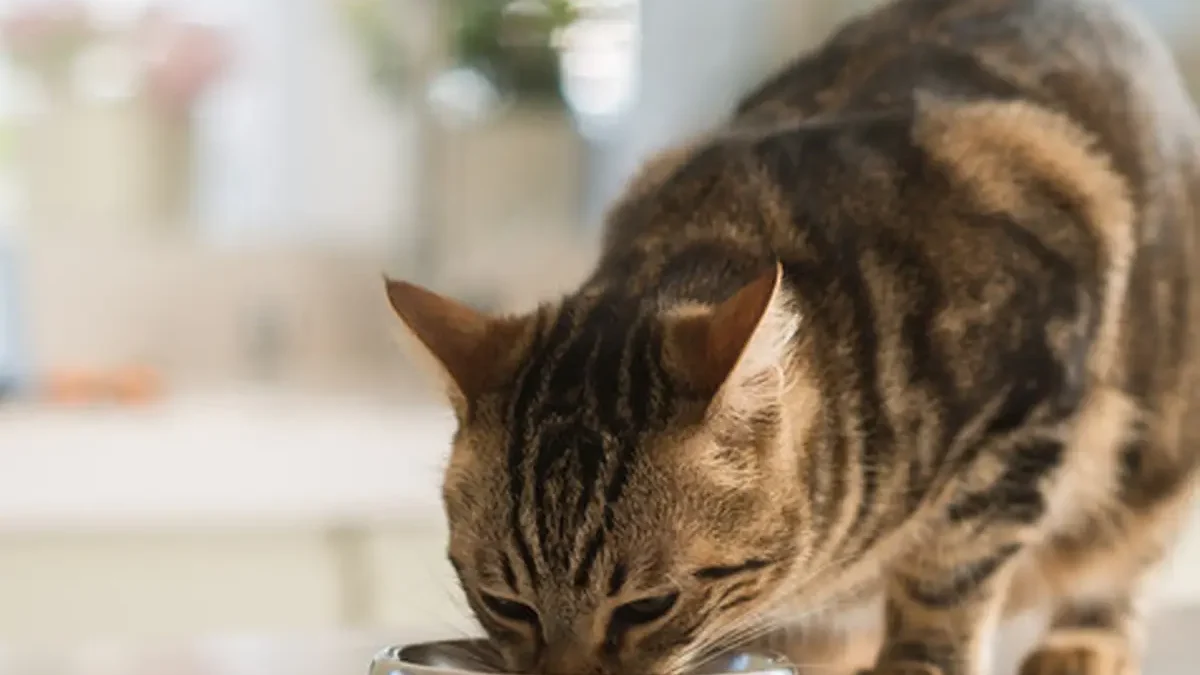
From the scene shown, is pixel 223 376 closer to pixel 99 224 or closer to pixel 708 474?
pixel 99 224

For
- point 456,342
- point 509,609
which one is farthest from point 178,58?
point 509,609

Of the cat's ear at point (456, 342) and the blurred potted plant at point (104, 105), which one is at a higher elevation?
the blurred potted plant at point (104, 105)

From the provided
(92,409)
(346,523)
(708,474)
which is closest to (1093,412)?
(708,474)

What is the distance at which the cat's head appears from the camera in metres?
0.85

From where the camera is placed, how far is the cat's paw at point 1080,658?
1180 mm

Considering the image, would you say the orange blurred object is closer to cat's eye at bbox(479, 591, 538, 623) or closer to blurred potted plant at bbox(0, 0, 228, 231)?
blurred potted plant at bbox(0, 0, 228, 231)

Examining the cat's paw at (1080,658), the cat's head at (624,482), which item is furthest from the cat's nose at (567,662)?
the cat's paw at (1080,658)

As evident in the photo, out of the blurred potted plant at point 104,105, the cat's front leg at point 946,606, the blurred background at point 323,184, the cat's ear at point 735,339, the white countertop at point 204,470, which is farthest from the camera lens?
the blurred potted plant at point 104,105

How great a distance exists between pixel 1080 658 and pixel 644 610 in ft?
1.52

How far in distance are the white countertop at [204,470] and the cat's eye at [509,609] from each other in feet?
3.84

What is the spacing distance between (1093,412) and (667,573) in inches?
16.4

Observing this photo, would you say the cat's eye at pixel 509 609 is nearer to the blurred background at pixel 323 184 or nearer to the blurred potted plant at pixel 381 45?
the blurred background at pixel 323 184

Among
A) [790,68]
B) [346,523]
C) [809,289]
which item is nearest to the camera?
[809,289]

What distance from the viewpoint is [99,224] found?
249 cm
